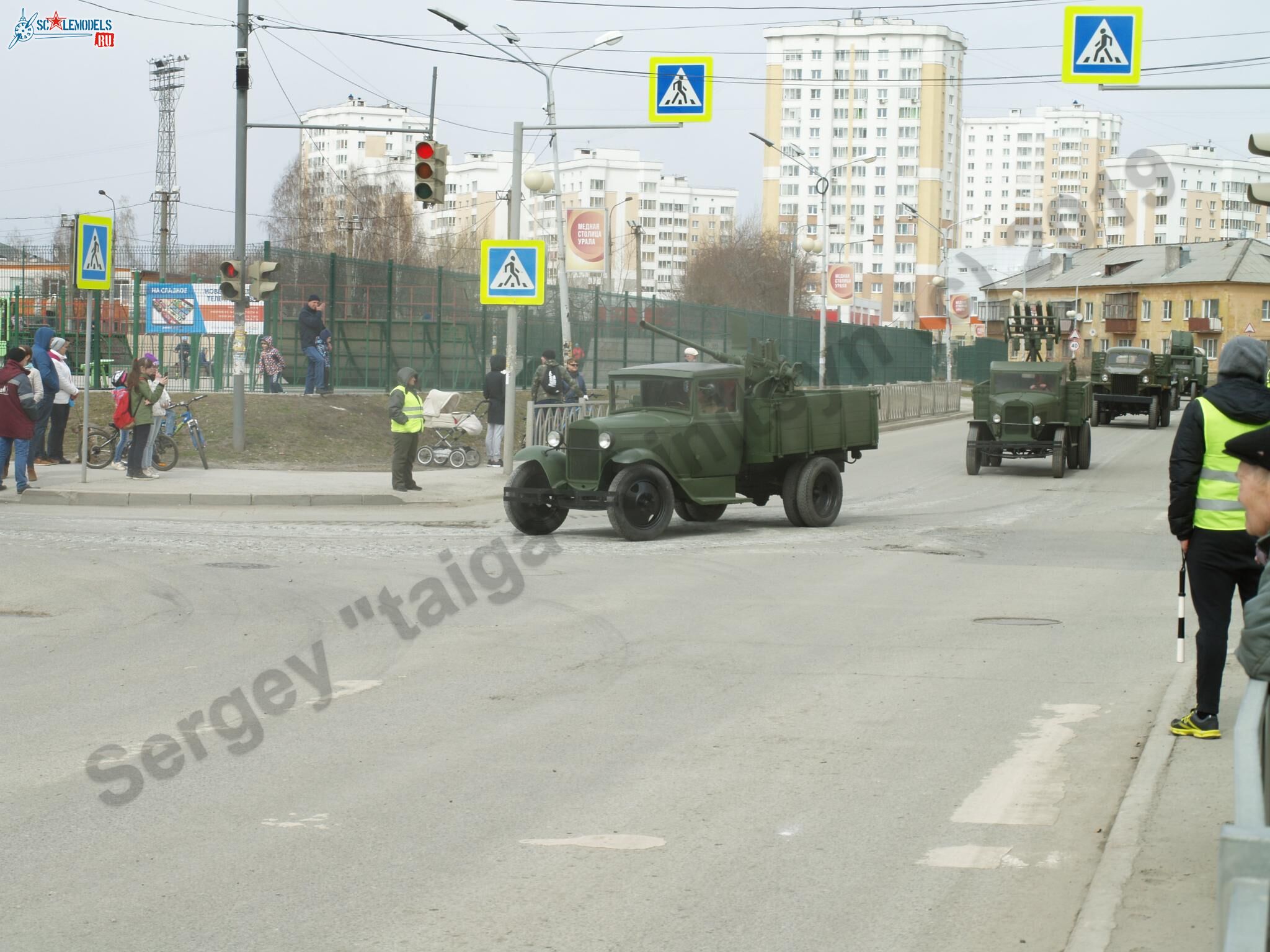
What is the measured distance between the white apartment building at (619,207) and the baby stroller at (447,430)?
308ft

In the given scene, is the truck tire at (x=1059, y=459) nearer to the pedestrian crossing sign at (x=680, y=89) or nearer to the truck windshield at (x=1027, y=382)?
the truck windshield at (x=1027, y=382)

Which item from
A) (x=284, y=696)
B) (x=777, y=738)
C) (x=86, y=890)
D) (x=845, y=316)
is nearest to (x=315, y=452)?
(x=284, y=696)

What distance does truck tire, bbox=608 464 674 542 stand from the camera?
15.4 meters

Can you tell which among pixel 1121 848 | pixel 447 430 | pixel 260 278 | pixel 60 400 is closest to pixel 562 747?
pixel 1121 848

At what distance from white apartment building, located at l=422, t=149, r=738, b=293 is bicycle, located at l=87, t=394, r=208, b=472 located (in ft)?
316

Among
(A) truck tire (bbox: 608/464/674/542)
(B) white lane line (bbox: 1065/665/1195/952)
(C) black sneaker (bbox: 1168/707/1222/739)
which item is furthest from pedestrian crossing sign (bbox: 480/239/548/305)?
(C) black sneaker (bbox: 1168/707/1222/739)

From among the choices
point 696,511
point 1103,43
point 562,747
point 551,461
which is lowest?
point 562,747

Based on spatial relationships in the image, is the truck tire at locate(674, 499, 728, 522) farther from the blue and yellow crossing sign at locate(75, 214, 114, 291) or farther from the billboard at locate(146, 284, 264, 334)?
the billboard at locate(146, 284, 264, 334)

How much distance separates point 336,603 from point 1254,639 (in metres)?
8.35

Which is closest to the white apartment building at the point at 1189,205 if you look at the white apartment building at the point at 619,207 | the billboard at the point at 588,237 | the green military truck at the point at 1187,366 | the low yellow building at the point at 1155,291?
the low yellow building at the point at 1155,291

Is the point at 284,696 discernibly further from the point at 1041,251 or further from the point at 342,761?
the point at 1041,251

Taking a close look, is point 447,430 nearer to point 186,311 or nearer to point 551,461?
point 186,311

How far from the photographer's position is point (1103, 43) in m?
17.4

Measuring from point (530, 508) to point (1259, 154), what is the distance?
835cm
